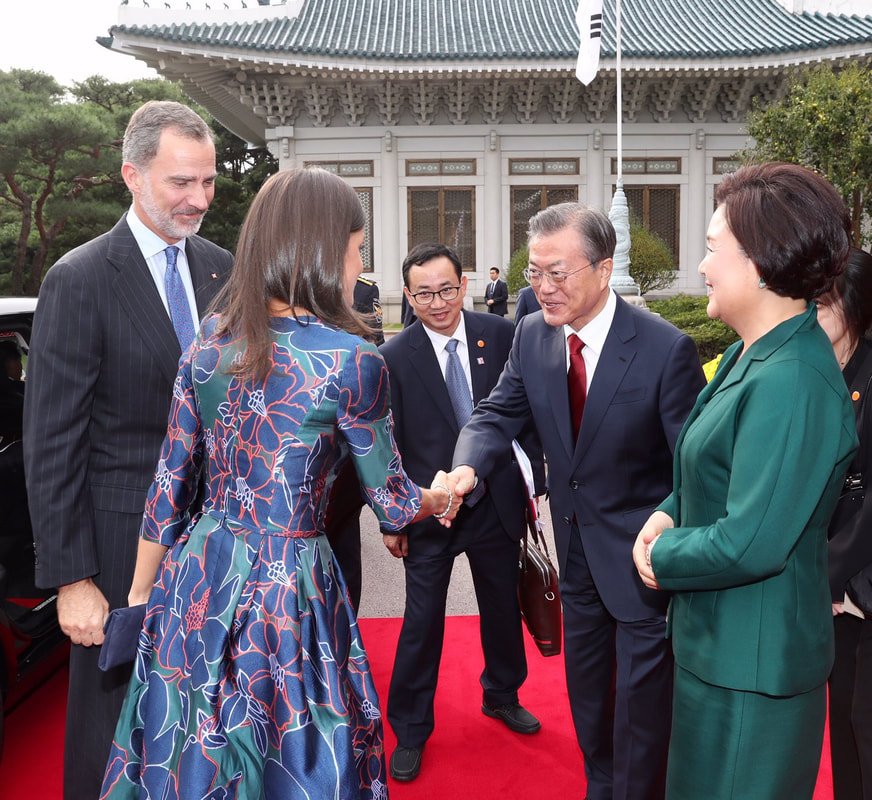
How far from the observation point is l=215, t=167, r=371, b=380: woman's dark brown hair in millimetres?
1634

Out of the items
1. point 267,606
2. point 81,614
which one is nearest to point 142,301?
point 81,614

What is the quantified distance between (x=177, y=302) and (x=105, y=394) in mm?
324

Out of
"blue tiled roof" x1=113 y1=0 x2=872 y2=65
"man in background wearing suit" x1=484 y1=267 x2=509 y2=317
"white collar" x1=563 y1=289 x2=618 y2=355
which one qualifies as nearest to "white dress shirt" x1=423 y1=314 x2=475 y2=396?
"white collar" x1=563 y1=289 x2=618 y2=355

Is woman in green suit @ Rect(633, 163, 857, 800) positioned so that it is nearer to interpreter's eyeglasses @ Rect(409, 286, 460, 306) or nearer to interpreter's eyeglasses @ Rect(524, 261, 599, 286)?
interpreter's eyeglasses @ Rect(524, 261, 599, 286)

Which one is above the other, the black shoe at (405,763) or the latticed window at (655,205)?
the latticed window at (655,205)

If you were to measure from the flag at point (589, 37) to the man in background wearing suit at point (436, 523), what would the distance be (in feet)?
33.9

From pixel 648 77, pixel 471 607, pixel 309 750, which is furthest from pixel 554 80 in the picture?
pixel 309 750

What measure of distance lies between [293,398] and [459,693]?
2.15 meters

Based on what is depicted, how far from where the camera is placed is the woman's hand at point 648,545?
5.24ft

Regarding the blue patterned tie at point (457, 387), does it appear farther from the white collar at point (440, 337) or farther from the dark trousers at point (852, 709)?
the dark trousers at point (852, 709)

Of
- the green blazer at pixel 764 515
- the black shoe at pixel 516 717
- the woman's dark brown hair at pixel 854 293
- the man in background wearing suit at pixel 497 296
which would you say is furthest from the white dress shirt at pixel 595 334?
the man in background wearing suit at pixel 497 296

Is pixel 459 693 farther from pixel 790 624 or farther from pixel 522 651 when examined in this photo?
pixel 790 624

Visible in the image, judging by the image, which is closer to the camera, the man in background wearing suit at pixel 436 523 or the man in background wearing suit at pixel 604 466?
the man in background wearing suit at pixel 604 466

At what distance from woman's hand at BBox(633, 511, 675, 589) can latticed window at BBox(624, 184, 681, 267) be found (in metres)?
15.5
